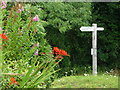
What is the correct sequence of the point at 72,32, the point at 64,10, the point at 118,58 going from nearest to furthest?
1. the point at 64,10
2. the point at 72,32
3. the point at 118,58

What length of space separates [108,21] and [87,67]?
6.06ft

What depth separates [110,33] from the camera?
917 centimetres

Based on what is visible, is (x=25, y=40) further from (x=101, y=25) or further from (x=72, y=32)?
(x=101, y=25)

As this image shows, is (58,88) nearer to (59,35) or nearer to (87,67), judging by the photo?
(59,35)

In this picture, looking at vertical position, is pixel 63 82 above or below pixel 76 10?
below


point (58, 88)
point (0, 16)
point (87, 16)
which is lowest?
point (58, 88)

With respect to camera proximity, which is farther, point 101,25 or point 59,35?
point 101,25

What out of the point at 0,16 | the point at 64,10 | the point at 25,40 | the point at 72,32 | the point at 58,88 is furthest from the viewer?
the point at 72,32

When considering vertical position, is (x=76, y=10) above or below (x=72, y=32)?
above

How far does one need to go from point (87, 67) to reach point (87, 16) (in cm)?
195

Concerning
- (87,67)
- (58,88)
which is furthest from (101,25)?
(58,88)

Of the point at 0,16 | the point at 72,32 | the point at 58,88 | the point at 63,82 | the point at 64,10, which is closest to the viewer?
the point at 0,16

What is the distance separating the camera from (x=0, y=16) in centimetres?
349

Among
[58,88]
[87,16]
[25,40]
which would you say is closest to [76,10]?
[87,16]
